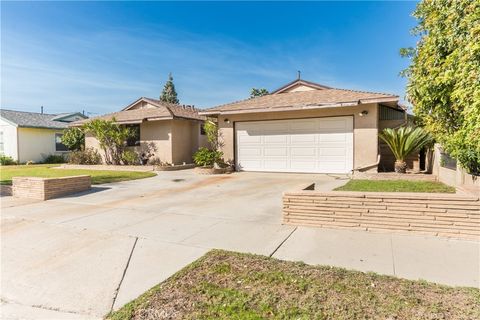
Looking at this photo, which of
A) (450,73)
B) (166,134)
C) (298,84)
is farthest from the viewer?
(298,84)

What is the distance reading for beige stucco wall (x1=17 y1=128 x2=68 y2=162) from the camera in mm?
24219

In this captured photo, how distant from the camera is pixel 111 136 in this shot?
59.7 ft

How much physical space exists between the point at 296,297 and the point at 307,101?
1213 cm

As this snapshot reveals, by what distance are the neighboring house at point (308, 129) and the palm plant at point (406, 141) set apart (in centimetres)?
130

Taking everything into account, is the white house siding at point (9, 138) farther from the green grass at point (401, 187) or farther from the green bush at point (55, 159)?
the green grass at point (401, 187)

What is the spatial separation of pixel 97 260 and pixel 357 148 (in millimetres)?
11445

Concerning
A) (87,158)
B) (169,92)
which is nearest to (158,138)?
(87,158)

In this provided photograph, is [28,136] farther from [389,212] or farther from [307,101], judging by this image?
[389,212]

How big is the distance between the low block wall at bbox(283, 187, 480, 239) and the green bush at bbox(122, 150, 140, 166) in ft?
48.2

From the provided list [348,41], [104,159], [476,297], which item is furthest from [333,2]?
[104,159]

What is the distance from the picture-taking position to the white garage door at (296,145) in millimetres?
13352

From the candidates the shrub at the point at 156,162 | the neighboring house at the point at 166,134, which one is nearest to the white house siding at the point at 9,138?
the neighboring house at the point at 166,134

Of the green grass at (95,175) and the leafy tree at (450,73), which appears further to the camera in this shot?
the green grass at (95,175)

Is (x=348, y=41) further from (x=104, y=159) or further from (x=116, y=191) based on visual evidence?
(x=104, y=159)
